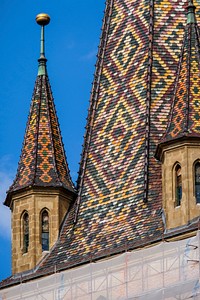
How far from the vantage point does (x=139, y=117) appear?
10106 centimetres

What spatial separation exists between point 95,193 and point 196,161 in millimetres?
2608

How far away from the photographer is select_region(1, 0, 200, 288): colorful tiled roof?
99312 mm

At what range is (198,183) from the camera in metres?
98.7

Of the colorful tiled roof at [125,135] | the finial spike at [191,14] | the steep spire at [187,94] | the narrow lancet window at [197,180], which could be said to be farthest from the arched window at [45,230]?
the finial spike at [191,14]

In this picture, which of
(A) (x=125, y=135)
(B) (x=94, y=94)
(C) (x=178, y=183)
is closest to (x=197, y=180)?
(C) (x=178, y=183)

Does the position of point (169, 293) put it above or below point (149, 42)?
below

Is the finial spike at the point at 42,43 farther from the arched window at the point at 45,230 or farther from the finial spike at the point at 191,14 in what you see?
the finial spike at the point at 191,14

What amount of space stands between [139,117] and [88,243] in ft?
9.36

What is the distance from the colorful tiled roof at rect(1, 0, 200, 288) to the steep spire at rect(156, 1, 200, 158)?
1007mm

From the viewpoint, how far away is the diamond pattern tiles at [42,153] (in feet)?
331

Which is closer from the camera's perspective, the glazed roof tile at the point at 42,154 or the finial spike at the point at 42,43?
the glazed roof tile at the point at 42,154

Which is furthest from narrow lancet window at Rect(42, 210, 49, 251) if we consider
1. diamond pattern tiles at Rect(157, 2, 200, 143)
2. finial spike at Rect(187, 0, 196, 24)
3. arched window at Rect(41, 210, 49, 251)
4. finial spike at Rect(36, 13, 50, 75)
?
finial spike at Rect(187, 0, 196, 24)

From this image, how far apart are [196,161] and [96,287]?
2.85 m

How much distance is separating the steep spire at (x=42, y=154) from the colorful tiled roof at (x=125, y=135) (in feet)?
1.42
